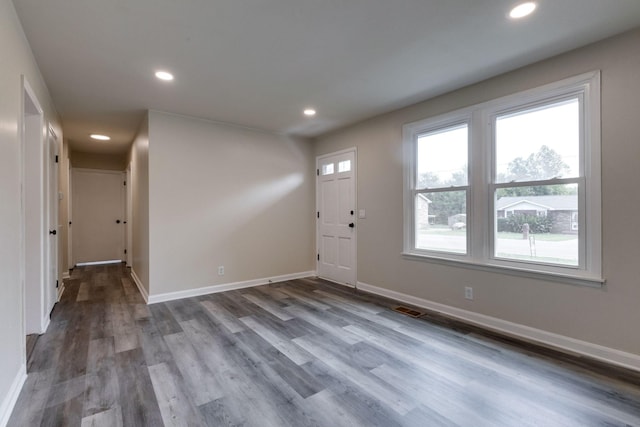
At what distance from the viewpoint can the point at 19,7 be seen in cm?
192

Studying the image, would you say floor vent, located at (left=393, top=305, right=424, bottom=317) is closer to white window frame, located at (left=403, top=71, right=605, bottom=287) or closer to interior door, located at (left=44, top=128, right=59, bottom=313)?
white window frame, located at (left=403, top=71, right=605, bottom=287)

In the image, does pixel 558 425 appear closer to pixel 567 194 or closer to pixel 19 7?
pixel 567 194

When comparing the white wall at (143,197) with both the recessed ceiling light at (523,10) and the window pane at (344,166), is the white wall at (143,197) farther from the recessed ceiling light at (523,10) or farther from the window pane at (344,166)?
the recessed ceiling light at (523,10)

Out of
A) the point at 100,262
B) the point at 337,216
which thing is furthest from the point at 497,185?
the point at 100,262

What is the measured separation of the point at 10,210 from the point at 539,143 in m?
4.06

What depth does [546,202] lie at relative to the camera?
2.64 m

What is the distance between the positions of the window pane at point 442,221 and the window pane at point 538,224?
0.38 meters

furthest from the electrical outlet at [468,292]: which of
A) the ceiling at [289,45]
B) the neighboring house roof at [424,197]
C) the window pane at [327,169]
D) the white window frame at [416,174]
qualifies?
the window pane at [327,169]

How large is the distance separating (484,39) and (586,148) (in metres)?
1.22

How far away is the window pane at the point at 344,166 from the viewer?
4707 mm

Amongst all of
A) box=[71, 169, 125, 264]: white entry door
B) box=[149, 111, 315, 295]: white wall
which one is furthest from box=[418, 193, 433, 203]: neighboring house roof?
box=[71, 169, 125, 264]: white entry door

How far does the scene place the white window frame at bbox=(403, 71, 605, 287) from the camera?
236 cm

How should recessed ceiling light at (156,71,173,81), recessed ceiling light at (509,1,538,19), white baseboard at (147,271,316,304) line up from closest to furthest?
1. recessed ceiling light at (509,1,538,19)
2. recessed ceiling light at (156,71,173,81)
3. white baseboard at (147,271,316,304)

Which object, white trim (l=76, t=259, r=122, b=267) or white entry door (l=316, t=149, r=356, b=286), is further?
white trim (l=76, t=259, r=122, b=267)
